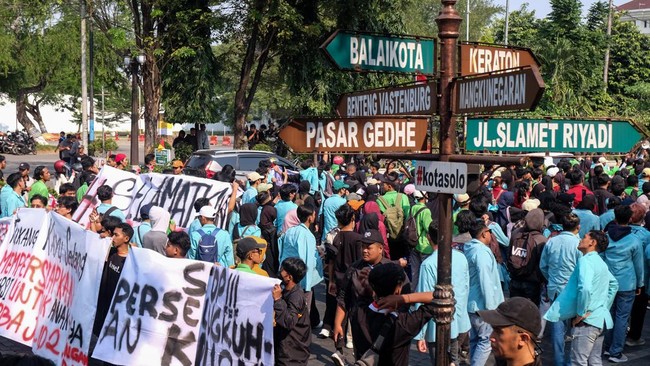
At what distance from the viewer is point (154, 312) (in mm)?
7332

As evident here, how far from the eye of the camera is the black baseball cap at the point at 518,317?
423 centimetres

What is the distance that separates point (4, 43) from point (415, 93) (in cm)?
4208

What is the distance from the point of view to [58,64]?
153 ft

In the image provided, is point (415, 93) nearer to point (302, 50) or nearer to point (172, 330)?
point (172, 330)

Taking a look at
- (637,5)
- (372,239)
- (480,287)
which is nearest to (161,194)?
(372,239)

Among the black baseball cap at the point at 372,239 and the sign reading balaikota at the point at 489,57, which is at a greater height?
the sign reading balaikota at the point at 489,57

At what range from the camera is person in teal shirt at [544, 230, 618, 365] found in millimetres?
7332

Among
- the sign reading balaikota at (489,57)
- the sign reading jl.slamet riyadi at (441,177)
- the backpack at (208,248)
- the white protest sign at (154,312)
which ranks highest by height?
the sign reading balaikota at (489,57)

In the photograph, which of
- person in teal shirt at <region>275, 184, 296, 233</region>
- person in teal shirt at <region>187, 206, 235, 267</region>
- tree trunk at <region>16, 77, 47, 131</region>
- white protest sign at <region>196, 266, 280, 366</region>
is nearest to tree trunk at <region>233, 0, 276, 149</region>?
person in teal shirt at <region>275, 184, 296, 233</region>

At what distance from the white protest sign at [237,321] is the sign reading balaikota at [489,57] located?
2.18 metres

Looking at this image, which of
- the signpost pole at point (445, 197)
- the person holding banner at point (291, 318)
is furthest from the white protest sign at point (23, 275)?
the signpost pole at point (445, 197)

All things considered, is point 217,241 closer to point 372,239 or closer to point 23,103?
point 372,239

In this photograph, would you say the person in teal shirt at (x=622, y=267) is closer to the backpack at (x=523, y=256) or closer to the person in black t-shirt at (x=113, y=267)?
the backpack at (x=523, y=256)

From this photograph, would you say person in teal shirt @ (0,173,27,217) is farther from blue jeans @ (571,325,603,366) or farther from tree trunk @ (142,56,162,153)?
tree trunk @ (142,56,162,153)
